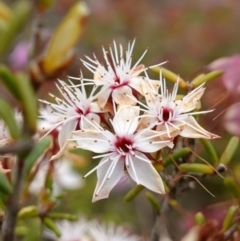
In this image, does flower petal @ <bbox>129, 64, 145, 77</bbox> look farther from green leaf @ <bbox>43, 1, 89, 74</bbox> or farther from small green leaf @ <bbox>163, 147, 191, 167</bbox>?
green leaf @ <bbox>43, 1, 89, 74</bbox>

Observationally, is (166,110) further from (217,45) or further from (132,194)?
(217,45)

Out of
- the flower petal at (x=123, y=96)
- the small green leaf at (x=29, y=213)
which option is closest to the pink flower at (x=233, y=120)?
the flower petal at (x=123, y=96)

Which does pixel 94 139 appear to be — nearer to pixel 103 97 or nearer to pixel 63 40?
pixel 103 97

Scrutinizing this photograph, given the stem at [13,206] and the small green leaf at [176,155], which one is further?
the small green leaf at [176,155]

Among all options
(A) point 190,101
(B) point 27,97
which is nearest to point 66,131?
(A) point 190,101

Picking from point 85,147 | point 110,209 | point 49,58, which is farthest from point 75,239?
point 110,209

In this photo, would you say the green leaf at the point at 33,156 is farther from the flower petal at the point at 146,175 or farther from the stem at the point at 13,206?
the flower petal at the point at 146,175
